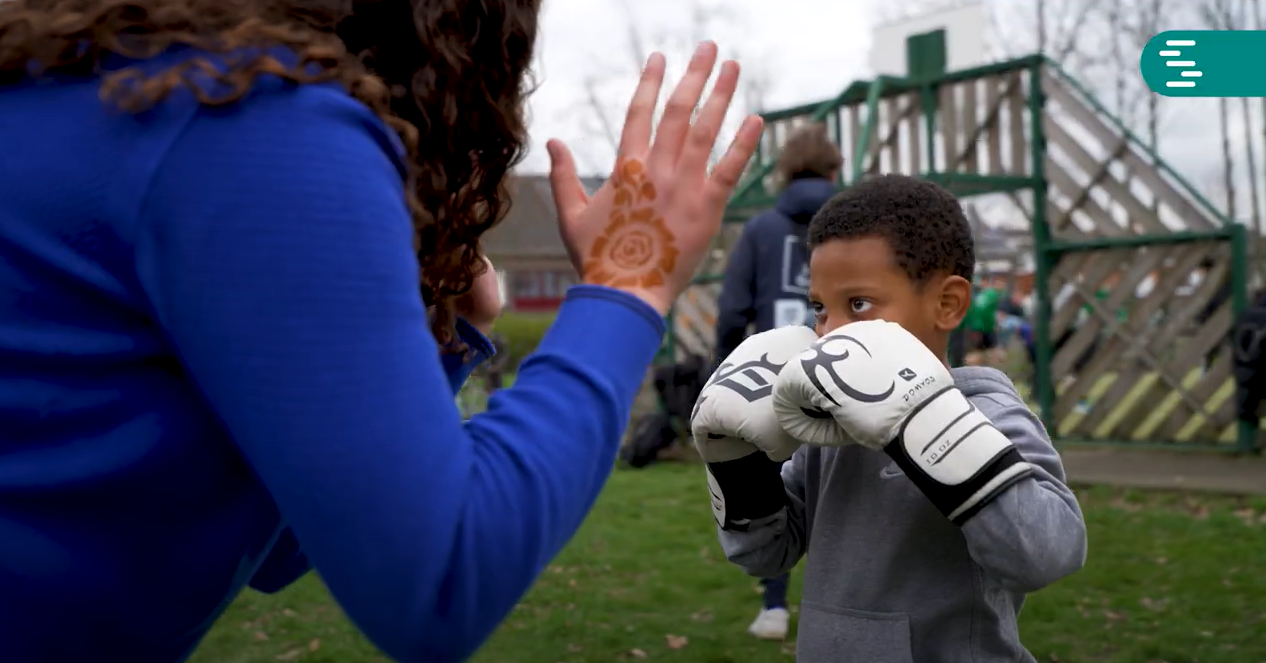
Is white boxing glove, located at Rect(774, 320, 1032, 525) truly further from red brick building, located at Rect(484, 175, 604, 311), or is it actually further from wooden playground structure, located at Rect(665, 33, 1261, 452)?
red brick building, located at Rect(484, 175, 604, 311)

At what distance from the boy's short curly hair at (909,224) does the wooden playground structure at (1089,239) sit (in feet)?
21.2

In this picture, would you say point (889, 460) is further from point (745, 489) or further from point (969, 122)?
point (969, 122)

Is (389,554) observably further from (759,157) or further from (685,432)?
(759,157)

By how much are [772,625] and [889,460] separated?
2795mm

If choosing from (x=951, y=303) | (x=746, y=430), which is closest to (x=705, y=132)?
(x=746, y=430)

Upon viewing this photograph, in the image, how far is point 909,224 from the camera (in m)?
2.01

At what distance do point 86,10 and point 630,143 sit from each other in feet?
1.68

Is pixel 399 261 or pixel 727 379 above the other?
pixel 399 261

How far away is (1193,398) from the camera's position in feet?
28.1

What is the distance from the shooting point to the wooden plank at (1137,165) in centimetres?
856

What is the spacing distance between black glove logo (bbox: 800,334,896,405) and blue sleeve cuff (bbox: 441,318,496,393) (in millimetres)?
520

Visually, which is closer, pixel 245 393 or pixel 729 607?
pixel 245 393

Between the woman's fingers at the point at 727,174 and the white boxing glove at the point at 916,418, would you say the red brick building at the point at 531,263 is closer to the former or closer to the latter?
the white boxing glove at the point at 916,418

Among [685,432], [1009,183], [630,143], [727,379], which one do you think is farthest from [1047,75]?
[630,143]
